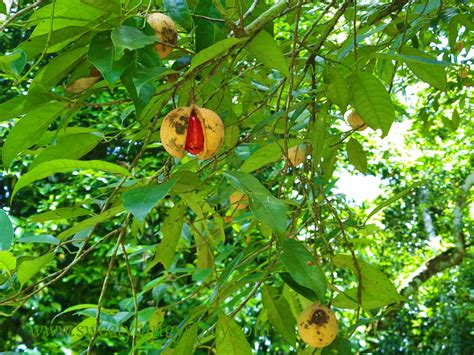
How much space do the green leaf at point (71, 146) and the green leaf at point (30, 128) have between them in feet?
0.15

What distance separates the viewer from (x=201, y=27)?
2.30 feet

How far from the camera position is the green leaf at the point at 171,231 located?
0.89m

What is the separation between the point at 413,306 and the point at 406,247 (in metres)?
0.42

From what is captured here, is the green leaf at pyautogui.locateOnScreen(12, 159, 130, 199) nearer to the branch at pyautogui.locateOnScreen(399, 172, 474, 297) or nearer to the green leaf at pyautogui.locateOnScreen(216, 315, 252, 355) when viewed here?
the green leaf at pyautogui.locateOnScreen(216, 315, 252, 355)

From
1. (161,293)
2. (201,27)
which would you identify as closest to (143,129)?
(201,27)

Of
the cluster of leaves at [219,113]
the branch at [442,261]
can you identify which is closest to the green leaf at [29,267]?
the cluster of leaves at [219,113]

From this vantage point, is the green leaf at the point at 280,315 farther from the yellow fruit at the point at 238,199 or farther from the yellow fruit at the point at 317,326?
the yellow fruit at the point at 238,199

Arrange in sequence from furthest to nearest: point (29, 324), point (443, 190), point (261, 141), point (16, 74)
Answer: point (443, 190) → point (29, 324) → point (261, 141) → point (16, 74)

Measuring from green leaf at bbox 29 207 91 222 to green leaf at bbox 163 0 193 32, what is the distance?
222mm

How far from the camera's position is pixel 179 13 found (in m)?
0.66

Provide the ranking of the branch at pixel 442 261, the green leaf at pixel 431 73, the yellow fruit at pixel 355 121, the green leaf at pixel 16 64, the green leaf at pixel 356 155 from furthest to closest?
the branch at pixel 442 261 < the green leaf at pixel 356 155 < the yellow fruit at pixel 355 121 < the green leaf at pixel 431 73 < the green leaf at pixel 16 64

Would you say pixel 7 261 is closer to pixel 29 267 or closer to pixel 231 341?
pixel 29 267

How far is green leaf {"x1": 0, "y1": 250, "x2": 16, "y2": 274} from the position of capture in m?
0.70

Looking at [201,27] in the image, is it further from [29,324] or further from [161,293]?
[29,324]
